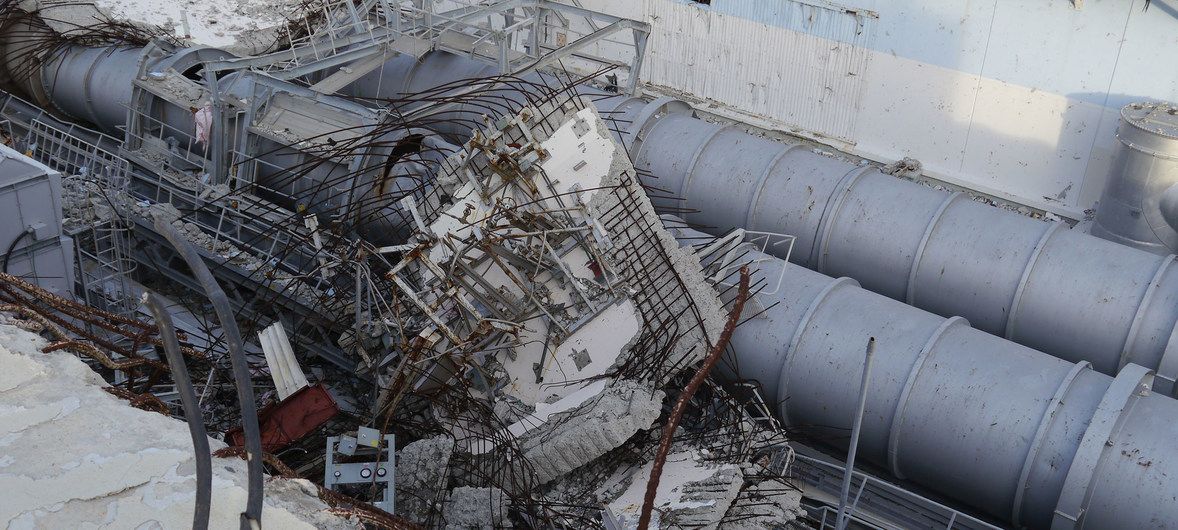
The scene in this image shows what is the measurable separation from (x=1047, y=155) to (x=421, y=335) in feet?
31.1

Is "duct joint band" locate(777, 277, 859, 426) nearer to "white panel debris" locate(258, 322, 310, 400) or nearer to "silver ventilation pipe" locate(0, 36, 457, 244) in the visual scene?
"silver ventilation pipe" locate(0, 36, 457, 244)

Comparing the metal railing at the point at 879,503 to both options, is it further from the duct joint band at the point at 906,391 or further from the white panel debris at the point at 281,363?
the white panel debris at the point at 281,363

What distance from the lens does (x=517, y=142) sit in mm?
10609

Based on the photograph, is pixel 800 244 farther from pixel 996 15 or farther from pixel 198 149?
pixel 198 149

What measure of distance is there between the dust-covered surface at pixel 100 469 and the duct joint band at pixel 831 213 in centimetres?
791

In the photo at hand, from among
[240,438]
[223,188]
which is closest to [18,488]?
[240,438]

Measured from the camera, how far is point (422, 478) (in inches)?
353

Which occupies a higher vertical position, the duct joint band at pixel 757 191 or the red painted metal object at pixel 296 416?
the duct joint band at pixel 757 191

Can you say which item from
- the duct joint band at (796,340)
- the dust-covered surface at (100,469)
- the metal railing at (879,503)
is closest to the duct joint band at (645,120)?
the duct joint band at (796,340)

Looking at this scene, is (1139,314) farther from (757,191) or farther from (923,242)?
(757,191)

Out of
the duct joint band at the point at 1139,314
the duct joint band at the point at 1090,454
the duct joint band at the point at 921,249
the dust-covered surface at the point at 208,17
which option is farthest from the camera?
the dust-covered surface at the point at 208,17

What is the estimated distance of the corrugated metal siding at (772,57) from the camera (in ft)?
53.3

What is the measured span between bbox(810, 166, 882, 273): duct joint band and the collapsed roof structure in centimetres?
7

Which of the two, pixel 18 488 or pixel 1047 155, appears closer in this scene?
pixel 18 488
